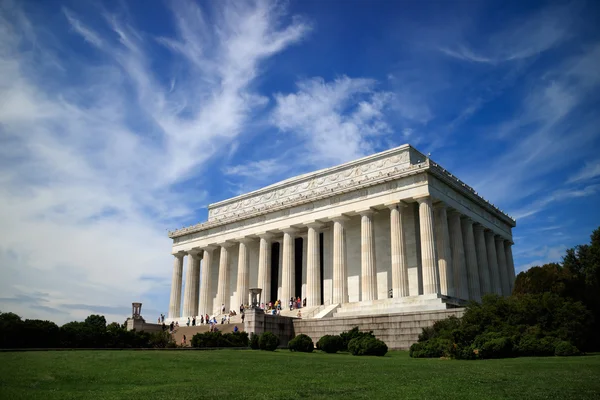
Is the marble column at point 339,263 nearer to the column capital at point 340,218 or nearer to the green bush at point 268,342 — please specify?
the column capital at point 340,218

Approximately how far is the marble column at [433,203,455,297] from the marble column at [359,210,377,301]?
18.6 ft

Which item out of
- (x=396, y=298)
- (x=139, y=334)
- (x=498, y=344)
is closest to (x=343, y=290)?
(x=396, y=298)

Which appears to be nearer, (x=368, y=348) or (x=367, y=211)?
(x=368, y=348)

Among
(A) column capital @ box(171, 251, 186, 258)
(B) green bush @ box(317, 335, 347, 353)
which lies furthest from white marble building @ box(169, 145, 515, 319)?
(B) green bush @ box(317, 335, 347, 353)

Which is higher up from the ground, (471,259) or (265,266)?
(265,266)

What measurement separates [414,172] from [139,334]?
25047mm

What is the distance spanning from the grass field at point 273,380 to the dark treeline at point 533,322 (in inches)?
216

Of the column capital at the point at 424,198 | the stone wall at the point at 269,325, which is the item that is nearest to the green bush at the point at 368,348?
the stone wall at the point at 269,325

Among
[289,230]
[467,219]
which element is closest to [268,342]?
[289,230]

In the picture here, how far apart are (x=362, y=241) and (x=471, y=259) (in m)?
10.5

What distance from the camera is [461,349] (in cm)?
2328

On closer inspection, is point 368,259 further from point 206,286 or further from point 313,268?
point 206,286

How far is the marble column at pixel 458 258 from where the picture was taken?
140ft

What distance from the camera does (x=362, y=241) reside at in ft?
144
